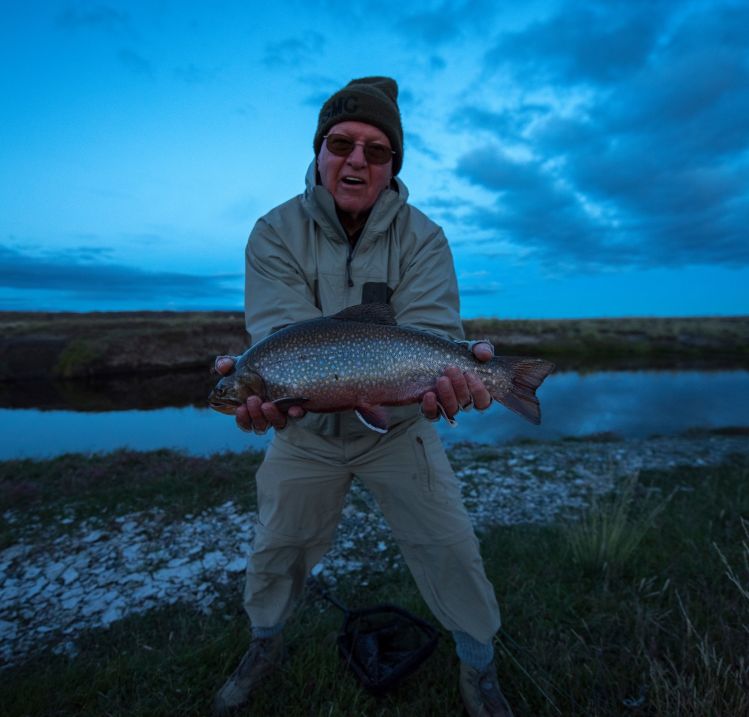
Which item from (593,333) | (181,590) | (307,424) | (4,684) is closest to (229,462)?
(181,590)

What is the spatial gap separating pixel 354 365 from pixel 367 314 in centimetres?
34

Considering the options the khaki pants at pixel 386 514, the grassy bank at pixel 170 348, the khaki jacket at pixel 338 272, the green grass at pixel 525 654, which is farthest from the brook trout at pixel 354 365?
the grassy bank at pixel 170 348

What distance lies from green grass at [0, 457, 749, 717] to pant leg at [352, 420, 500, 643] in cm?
61

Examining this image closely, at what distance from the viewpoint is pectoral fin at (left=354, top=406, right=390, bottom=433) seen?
113 inches

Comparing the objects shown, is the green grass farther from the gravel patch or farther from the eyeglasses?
the eyeglasses

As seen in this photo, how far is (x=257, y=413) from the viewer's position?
300 centimetres

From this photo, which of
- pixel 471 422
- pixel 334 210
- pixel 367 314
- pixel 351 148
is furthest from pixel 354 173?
pixel 471 422

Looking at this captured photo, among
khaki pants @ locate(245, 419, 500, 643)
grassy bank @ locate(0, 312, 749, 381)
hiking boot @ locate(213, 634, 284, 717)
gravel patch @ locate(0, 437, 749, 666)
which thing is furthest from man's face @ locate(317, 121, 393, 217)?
grassy bank @ locate(0, 312, 749, 381)

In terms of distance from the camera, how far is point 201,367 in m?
26.0

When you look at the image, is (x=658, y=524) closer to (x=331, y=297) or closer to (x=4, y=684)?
(x=331, y=297)

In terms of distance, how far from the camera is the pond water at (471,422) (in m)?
13.3

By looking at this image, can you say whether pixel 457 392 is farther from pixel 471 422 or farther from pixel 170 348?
pixel 170 348

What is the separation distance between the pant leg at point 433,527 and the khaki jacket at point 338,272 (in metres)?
0.28

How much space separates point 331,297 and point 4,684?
3.66 m
